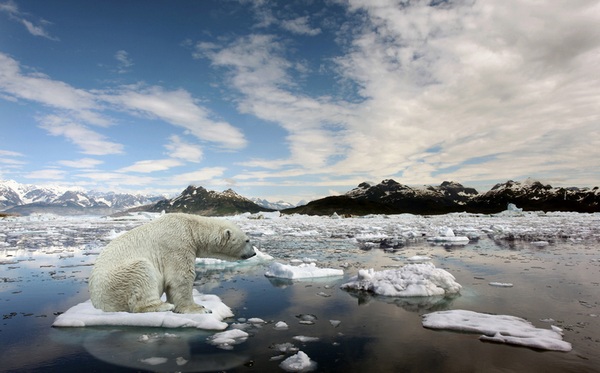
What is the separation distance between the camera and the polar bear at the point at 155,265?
5672mm

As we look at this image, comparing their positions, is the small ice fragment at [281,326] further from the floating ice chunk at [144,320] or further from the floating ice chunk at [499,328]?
the floating ice chunk at [499,328]

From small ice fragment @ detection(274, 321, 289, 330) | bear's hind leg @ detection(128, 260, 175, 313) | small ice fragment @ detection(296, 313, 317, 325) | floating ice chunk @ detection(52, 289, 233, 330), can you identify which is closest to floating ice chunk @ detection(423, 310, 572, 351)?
small ice fragment @ detection(296, 313, 317, 325)

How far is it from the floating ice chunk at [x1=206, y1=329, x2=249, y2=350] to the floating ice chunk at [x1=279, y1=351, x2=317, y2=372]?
93cm

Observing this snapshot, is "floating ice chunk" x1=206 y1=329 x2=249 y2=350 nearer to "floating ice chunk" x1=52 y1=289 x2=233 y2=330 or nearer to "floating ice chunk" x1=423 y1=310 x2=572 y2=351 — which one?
"floating ice chunk" x1=52 y1=289 x2=233 y2=330

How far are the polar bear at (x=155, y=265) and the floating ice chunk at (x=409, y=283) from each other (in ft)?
11.9

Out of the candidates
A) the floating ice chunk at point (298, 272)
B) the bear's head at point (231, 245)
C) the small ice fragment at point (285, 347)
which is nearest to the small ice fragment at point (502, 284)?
the floating ice chunk at point (298, 272)

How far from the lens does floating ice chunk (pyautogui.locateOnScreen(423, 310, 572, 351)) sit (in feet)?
15.3

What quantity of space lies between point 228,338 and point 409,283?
A: 15.4ft

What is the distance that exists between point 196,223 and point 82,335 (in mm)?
2442

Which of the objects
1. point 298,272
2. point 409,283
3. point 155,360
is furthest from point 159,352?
point 298,272

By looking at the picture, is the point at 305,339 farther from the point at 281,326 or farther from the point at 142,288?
Result: the point at 142,288

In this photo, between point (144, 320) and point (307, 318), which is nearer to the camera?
point (144, 320)

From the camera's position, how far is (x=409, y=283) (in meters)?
8.00

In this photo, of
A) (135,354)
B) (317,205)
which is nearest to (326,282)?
(135,354)
